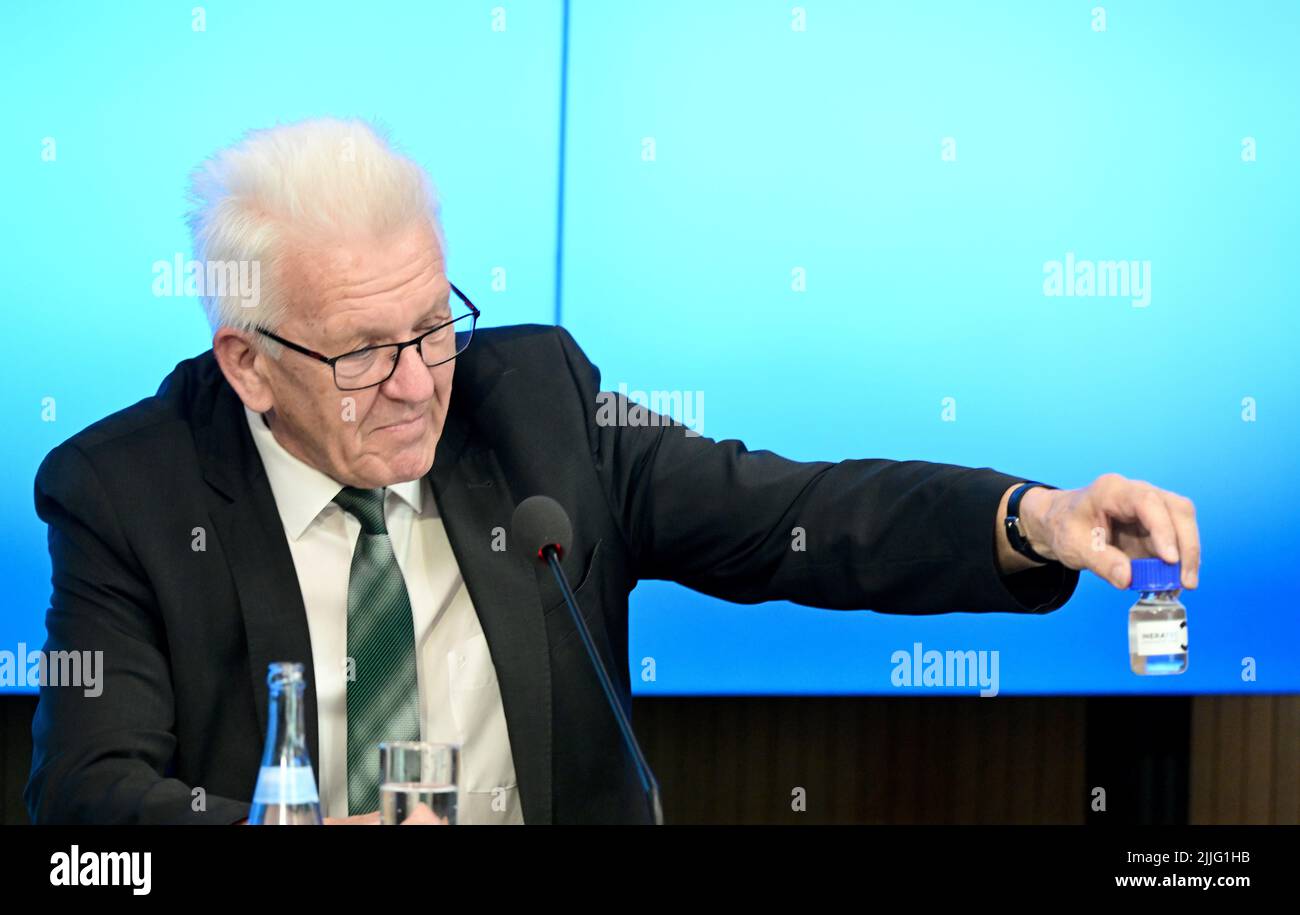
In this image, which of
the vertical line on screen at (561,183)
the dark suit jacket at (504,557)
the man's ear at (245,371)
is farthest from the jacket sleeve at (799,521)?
the vertical line on screen at (561,183)

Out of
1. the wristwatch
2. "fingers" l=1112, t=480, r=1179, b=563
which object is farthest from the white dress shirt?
"fingers" l=1112, t=480, r=1179, b=563

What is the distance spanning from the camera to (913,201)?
8.57 feet

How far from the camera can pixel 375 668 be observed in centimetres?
170

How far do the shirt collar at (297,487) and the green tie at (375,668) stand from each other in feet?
0.26

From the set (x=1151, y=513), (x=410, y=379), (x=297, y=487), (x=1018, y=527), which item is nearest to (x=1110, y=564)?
(x=1151, y=513)

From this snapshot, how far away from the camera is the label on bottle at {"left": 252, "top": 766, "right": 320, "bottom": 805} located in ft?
3.88

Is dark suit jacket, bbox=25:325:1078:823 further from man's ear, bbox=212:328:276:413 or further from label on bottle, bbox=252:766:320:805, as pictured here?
label on bottle, bbox=252:766:320:805

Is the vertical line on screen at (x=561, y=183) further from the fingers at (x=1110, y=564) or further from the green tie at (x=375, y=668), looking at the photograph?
the fingers at (x=1110, y=564)

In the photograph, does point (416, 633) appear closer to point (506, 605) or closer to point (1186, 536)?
point (506, 605)

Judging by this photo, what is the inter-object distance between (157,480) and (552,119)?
1060 mm

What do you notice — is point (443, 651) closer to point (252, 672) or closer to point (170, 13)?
point (252, 672)

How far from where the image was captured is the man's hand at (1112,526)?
4.52 ft
